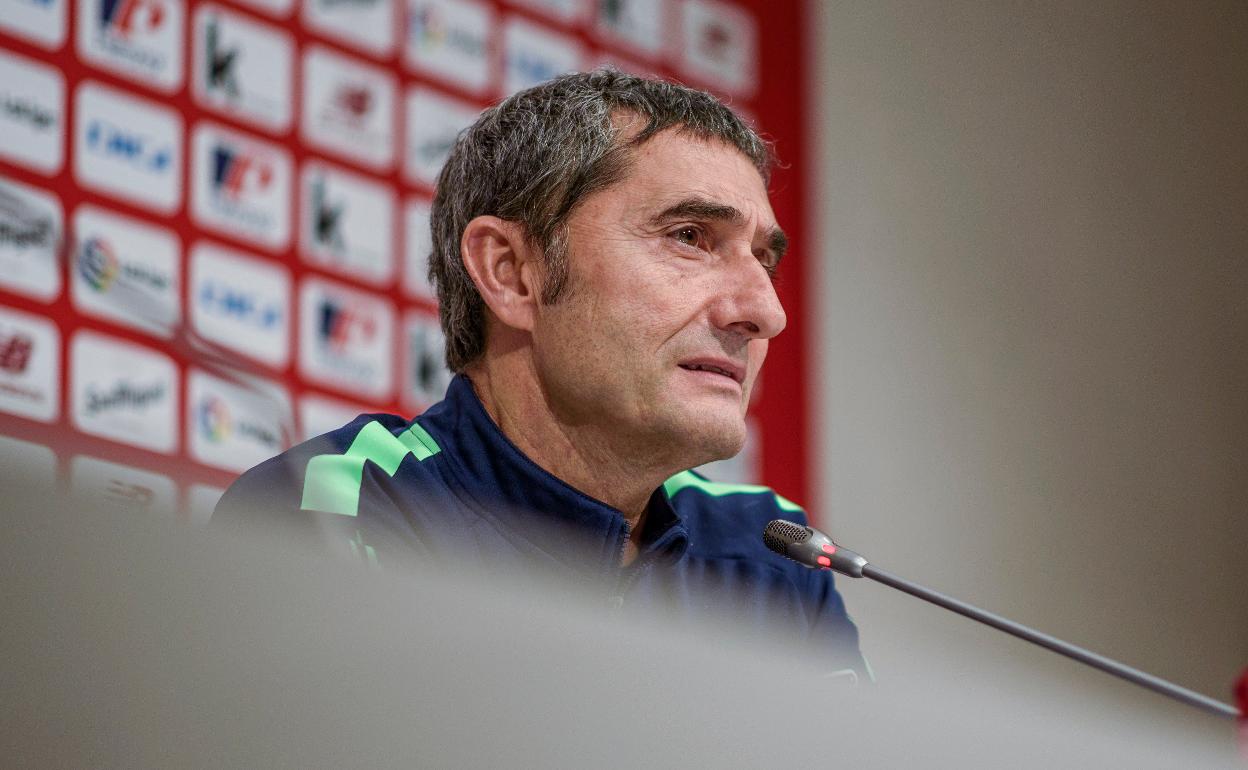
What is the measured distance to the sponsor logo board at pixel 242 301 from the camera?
2750mm

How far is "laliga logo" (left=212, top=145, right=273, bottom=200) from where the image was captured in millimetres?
2795

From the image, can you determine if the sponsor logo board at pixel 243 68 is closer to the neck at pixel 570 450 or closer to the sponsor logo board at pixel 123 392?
the sponsor logo board at pixel 123 392

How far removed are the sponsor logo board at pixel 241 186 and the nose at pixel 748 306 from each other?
4.36 feet

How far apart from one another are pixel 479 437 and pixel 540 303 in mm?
173

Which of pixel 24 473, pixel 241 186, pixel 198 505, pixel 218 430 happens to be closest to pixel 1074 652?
pixel 198 505

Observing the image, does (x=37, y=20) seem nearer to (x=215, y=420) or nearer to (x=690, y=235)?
(x=215, y=420)

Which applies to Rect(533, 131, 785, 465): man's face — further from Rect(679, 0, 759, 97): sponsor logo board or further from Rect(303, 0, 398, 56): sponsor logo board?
Rect(679, 0, 759, 97): sponsor logo board

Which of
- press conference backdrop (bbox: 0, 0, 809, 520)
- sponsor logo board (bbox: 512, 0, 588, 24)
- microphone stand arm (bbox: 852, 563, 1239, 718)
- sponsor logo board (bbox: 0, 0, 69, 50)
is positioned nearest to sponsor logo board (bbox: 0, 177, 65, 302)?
press conference backdrop (bbox: 0, 0, 809, 520)

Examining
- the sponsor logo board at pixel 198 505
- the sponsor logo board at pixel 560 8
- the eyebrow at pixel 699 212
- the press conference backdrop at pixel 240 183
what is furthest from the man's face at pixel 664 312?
the sponsor logo board at pixel 560 8

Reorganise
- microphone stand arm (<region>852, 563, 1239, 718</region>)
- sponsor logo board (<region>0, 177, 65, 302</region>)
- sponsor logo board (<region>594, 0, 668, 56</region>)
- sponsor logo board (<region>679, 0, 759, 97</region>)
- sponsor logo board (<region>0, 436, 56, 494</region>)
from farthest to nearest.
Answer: sponsor logo board (<region>679, 0, 759, 97</region>) → sponsor logo board (<region>594, 0, 668, 56</region>) → sponsor logo board (<region>0, 177, 65, 302</region>) → microphone stand arm (<region>852, 563, 1239, 718</region>) → sponsor logo board (<region>0, 436, 56, 494</region>)

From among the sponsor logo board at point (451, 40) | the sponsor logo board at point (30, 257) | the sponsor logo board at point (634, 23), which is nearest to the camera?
the sponsor logo board at point (30, 257)

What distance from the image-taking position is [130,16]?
2.70m

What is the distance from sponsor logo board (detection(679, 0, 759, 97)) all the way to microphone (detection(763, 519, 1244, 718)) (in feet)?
6.97

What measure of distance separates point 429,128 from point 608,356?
5.01 ft
